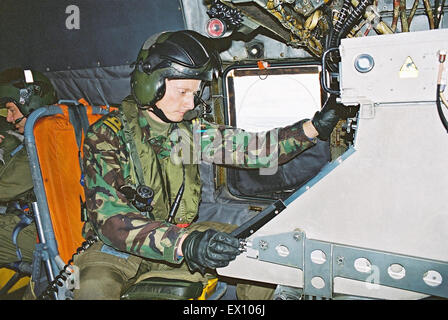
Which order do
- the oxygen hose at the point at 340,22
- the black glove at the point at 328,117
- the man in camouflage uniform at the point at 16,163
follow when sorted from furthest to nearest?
1. the man in camouflage uniform at the point at 16,163
2. the black glove at the point at 328,117
3. the oxygen hose at the point at 340,22

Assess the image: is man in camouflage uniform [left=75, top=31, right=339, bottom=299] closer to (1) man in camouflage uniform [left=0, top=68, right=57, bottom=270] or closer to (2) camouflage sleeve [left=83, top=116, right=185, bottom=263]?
(2) camouflage sleeve [left=83, top=116, right=185, bottom=263]

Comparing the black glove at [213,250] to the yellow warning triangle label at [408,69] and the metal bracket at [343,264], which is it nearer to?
the metal bracket at [343,264]

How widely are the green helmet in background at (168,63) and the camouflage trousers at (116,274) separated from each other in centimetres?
90

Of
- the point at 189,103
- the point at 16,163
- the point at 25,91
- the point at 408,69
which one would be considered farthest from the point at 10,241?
the point at 408,69

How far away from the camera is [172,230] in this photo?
190cm

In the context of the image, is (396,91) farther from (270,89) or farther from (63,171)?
(63,171)

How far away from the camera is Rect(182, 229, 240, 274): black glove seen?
1699mm

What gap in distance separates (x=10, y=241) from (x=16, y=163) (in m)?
0.68

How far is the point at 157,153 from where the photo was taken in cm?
247

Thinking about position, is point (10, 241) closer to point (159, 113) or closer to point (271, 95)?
point (159, 113)

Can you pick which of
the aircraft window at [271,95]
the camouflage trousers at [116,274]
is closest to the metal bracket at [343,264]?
the camouflage trousers at [116,274]

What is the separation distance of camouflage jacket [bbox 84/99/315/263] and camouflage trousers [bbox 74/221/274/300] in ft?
0.54

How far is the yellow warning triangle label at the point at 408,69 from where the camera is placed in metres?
1.38

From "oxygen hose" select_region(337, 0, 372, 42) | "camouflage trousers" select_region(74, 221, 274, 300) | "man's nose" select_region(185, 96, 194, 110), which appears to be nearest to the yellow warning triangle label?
"oxygen hose" select_region(337, 0, 372, 42)
